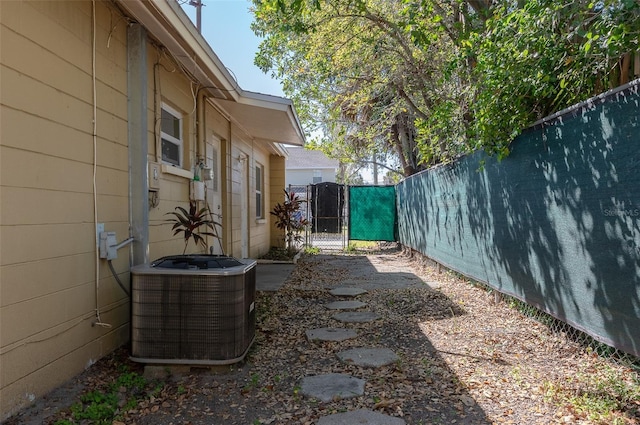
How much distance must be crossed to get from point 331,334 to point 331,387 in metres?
1.18

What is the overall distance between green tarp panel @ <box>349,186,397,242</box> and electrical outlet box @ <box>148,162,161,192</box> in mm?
8548

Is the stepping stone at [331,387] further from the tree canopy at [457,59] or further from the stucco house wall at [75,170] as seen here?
the tree canopy at [457,59]

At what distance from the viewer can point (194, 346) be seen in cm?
306

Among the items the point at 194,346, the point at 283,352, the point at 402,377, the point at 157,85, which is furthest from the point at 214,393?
the point at 157,85

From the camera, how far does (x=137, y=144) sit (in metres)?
3.73

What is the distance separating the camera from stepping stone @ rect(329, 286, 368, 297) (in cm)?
596

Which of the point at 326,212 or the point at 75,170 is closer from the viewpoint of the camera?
the point at 75,170

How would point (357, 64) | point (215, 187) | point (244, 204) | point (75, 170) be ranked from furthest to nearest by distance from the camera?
point (244, 204) → point (357, 64) → point (215, 187) → point (75, 170)

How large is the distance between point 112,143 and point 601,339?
3.85 meters

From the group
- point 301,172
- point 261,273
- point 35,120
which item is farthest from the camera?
point 301,172

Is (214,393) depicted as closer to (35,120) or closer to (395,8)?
(35,120)

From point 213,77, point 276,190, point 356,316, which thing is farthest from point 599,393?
point 276,190

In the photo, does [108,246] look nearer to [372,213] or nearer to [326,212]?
[372,213]

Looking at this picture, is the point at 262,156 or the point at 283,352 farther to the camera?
the point at 262,156
